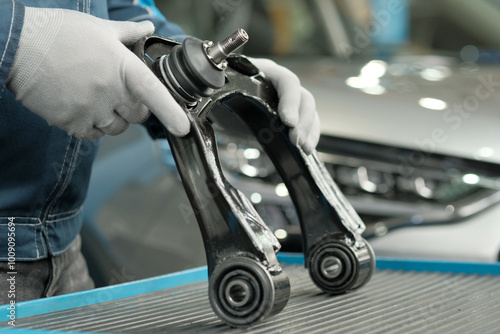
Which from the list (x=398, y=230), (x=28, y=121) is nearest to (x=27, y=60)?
(x=28, y=121)

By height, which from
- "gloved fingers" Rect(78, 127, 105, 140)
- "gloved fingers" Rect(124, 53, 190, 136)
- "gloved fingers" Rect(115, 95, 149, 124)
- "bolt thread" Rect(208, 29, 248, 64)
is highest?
"bolt thread" Rect(208, 29, 248, 64)

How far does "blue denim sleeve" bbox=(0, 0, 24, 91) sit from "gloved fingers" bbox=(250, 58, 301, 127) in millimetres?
388

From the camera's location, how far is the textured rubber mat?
91 cm

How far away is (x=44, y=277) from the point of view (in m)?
1.18

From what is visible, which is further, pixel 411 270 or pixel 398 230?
pixel 398 230

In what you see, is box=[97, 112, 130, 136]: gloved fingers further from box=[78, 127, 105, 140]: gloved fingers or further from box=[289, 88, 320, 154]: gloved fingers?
box=[289, 88, 320, 154]: gloved fingers

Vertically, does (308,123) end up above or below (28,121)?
above

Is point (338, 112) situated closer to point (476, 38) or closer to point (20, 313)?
point (476, 38)

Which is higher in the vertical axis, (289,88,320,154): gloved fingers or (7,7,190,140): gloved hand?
(289,88,320,154): gloved fingers

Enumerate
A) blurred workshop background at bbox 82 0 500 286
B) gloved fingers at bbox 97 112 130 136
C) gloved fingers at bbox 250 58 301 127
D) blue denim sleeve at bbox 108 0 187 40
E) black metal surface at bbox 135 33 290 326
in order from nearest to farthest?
1. black metal surface at bbox 135 33 290 326
2. gloved fingers at bbox 97 112 130 136
3. gloved fingers at bbox 250 58 301 127
4. blue denim sleeve at bbox 108 0 187 40
5. blurred workshop background at bbox 82 0 500 286

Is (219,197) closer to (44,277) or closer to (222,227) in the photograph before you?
(222,227)

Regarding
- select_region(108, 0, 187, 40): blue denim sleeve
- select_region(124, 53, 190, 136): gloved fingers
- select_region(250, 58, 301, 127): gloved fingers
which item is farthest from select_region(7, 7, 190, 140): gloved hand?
select_region(108, 0, 187, 40): blue denim sleeve

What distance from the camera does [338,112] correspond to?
7.77ft

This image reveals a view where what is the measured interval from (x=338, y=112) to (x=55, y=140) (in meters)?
1.38
